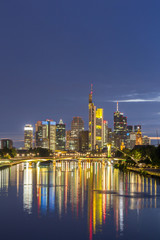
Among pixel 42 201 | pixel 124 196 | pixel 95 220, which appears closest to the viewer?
pixel 95 220

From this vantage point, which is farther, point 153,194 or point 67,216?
point 153,194

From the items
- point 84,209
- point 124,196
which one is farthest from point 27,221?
point 124,196

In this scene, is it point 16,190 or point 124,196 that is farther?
point 16,190

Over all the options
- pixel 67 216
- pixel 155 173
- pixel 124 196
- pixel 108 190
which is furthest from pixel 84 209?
pixel 155 173

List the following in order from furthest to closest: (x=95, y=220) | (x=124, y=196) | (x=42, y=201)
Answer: (x=124, y=196), (x=42, y=201), (x=95, y=220)

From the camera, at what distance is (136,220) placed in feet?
147

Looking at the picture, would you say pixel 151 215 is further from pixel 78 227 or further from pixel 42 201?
pixel 42 201

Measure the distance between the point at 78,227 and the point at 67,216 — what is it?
5.52m

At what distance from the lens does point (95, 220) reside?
4444cm

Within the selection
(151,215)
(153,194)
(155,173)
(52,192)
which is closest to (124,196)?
(153,194)

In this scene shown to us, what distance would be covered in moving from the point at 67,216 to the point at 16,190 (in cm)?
2697

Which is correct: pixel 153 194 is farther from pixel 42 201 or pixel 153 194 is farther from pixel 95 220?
pixel 95 220

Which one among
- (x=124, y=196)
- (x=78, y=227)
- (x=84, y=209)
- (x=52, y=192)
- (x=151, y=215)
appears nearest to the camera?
(x=78, y=227)

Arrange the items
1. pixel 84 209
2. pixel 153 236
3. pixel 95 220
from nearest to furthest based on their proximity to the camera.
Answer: pixel 153 236 < pixel 95 220 < pixel 84 209
